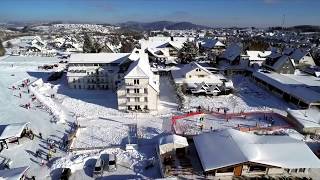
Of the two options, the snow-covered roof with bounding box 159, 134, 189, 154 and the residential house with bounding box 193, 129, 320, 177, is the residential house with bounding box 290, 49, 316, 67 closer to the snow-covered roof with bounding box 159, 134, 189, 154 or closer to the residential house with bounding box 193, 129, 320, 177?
the residential house with bounding box 193, 129, 320, 177

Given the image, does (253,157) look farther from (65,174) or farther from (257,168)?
(65,174)

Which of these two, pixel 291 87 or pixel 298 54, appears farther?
pixel 298 54

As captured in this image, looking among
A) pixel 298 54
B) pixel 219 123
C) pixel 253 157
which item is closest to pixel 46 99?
pixel 219 123

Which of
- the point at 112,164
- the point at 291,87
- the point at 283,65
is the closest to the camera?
the point at 112,164

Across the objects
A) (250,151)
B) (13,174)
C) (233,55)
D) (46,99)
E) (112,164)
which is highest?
(233,55)

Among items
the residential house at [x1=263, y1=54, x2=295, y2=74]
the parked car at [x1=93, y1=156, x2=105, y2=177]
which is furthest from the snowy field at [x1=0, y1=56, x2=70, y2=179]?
the residential house at [x1=263, y1=54, x2=295, y2=74]

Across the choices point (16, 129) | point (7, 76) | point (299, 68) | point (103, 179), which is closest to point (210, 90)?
point (103, 179)
